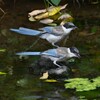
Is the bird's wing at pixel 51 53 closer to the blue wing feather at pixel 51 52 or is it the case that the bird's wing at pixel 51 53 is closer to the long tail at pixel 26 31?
the blue wing feather at pixel 51 52

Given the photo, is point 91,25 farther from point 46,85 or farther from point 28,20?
point 46,85

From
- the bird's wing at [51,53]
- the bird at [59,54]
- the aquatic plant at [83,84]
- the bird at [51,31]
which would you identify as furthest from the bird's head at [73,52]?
the bird at [51,31]

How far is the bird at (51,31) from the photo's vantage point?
18.0 ft

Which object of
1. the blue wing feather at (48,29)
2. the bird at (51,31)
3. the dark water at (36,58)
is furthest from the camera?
the blue wing feather at (48,29)

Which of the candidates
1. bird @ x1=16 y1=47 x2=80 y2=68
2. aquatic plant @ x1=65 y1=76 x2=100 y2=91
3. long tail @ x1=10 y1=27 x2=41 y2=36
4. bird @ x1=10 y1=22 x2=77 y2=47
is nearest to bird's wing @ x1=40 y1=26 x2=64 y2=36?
bird @ x1=10 y1=22 x2=77 y2=47

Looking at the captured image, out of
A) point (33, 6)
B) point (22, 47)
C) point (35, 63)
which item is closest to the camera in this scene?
point (35, 63)

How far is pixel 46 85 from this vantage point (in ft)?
13.6

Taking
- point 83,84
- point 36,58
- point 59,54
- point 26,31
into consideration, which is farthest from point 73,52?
point 26,31

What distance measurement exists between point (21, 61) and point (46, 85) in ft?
2.36

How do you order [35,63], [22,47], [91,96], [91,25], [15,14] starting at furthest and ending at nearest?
[15,14]
[91,25]
[22,47]
[35,63]
[91,96]

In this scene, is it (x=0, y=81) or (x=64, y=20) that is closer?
(x=0, y=81)

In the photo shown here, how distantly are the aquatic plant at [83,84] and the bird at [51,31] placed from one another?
1399 mm

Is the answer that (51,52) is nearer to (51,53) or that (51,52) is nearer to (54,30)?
(51,53)

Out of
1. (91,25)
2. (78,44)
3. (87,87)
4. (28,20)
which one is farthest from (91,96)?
(28,20)
